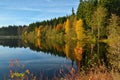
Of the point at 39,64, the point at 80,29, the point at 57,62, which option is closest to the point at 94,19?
the point at 80,29

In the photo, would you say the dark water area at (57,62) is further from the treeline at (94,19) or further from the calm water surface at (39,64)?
the treeline at (94,19)

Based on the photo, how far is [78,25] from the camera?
105 meters

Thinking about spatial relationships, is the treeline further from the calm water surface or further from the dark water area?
the calm water surface

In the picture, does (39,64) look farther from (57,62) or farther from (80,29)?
(80,29)

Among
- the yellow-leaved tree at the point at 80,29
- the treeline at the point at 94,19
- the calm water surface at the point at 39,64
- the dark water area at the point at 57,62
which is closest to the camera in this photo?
the dark water area at the point at 57,62

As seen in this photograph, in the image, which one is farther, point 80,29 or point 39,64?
point 80,29

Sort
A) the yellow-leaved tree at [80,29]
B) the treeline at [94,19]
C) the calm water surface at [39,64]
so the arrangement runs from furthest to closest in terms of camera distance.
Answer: the yellow-leaved tree at [80,29]
the treeline at [94,19]
the calm water surface at [39,64]

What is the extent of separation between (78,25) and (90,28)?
4989mm

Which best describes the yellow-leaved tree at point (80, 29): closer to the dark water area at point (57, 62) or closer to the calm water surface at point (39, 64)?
the dark water area at point (57, 62)

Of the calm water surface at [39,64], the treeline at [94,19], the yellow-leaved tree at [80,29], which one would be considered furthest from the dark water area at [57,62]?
the yellow-leaved tree at [80,29]

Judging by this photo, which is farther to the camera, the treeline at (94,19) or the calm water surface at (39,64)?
the treeline at (94,19)

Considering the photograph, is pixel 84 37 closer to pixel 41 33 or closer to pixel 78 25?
pixel 78 25

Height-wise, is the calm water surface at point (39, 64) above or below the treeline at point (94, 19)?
below

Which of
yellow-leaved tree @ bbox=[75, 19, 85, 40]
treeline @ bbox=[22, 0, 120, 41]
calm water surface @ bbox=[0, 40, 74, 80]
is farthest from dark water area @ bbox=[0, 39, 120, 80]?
yellow-leaved tree @ bbox=[75, 19, 85, 40]
